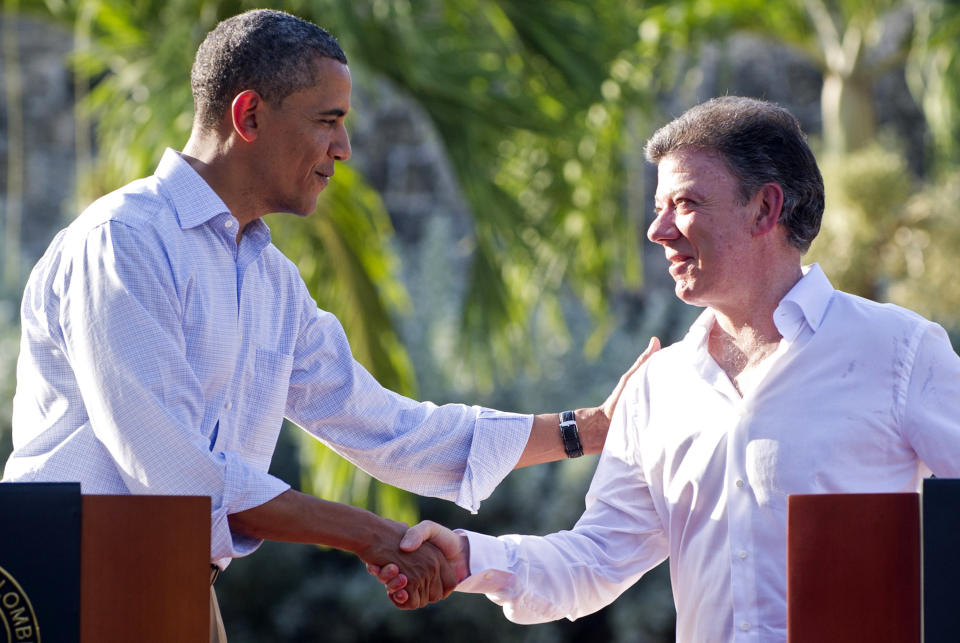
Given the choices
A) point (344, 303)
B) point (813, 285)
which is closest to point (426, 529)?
point (813, 285)

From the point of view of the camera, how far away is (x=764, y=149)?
7.38ft

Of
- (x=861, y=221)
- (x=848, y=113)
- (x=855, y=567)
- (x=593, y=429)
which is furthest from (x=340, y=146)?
(x=848, y=113)

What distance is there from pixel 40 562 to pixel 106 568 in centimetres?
8

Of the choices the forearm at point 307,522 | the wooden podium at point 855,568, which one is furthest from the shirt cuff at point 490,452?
the wooden podium at point 855,568

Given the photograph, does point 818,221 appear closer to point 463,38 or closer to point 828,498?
point 828,498

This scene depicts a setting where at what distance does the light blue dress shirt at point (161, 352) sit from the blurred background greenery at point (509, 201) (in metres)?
1.61

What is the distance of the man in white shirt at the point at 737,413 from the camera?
2.07 metres

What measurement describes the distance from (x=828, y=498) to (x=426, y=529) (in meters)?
0.83

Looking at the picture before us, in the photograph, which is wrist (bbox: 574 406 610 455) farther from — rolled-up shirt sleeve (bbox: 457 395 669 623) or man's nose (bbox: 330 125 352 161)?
man's nose (bbox: 330 125 352 161)

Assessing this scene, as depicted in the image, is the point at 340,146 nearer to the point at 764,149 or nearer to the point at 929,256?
the point at 764,149

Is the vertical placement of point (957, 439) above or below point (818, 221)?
below

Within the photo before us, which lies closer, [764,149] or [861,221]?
[764,149]

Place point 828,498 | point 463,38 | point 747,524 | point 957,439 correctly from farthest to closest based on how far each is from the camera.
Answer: point 463,38, point 747,524, point 957,439, point 828,498

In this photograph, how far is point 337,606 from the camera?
5781 millimetres
